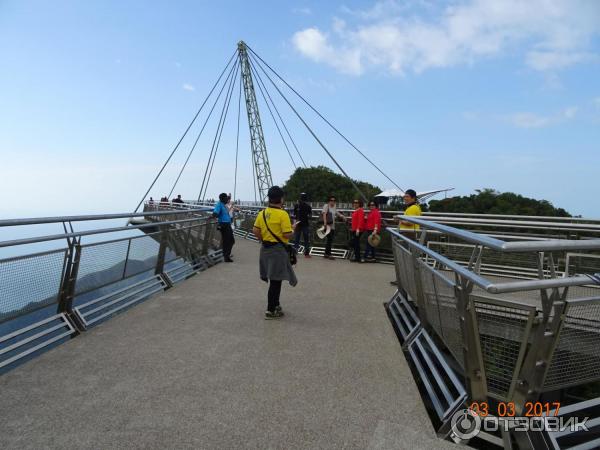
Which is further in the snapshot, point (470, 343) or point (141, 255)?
point (141, 255)

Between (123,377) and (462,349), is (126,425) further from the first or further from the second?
(462,349)

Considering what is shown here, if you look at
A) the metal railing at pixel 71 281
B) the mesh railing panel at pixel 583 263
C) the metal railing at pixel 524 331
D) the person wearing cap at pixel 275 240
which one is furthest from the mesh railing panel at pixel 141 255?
the mesh railing panel at pixel 583 263

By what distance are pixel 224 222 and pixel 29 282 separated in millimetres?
5556

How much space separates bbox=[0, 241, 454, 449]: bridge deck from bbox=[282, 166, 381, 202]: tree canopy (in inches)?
3149

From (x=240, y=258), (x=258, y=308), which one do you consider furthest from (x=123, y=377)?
(x=240, y=258)

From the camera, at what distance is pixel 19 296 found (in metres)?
3.82

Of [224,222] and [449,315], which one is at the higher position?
[224,222]

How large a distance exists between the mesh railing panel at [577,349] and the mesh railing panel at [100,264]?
450 centimetres

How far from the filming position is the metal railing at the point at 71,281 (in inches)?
146

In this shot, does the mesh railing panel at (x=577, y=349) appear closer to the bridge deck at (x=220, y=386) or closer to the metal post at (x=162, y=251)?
the bridge deck at (x=220, y=386)

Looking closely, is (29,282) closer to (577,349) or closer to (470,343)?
(470,343)

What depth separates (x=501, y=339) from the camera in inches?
95.0

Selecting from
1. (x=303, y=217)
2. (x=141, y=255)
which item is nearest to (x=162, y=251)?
(x=141, y=255)

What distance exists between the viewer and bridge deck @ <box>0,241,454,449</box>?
8.25 feet
